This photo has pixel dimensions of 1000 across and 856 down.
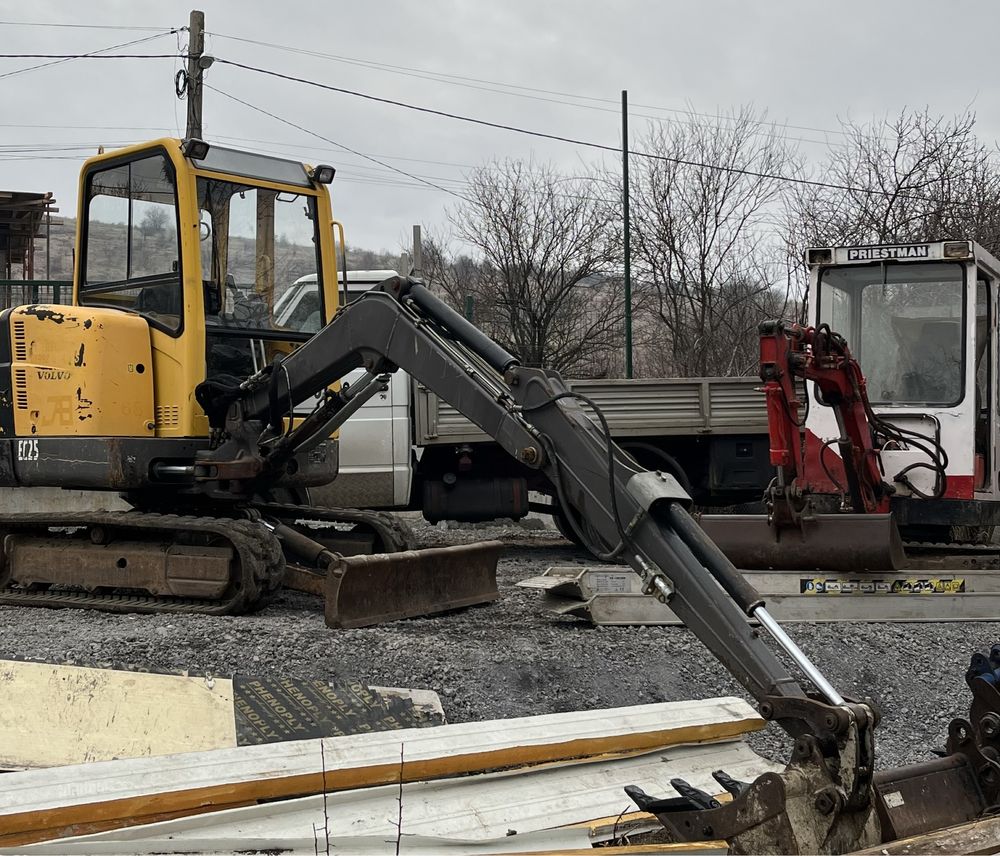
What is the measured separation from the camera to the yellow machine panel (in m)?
7.32

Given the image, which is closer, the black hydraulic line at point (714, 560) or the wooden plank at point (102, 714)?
the black hydraulic line at point (714, 560)

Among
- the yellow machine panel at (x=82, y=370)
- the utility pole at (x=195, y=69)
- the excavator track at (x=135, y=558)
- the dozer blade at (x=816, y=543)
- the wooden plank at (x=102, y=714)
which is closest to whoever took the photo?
the wooden plank at (x=102, y=714)

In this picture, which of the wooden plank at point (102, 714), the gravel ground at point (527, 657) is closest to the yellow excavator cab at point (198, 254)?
the gravel ground at point (527, 657)

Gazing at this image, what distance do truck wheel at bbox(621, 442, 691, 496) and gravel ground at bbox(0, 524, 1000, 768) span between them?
157 inches

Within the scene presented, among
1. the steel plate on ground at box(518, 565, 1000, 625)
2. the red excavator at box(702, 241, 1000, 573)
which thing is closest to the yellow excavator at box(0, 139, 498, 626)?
the steel plate on ground at box(518, 565, 1000, 625)

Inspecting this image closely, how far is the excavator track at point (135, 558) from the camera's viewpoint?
7188 mm

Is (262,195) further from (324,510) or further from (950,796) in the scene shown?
(950,796)

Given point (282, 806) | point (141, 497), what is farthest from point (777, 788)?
point (141, 497)

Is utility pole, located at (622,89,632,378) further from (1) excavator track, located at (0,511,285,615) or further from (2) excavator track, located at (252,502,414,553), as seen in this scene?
(1) excavator track, located at (0,511,285,615)

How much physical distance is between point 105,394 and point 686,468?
598 centimetres

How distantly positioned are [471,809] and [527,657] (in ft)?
8.40

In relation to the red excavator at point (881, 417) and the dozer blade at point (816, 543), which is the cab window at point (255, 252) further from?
the dozer blade at point (816, 543)

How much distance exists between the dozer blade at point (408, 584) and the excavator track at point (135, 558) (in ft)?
1.79

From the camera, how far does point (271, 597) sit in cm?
735
